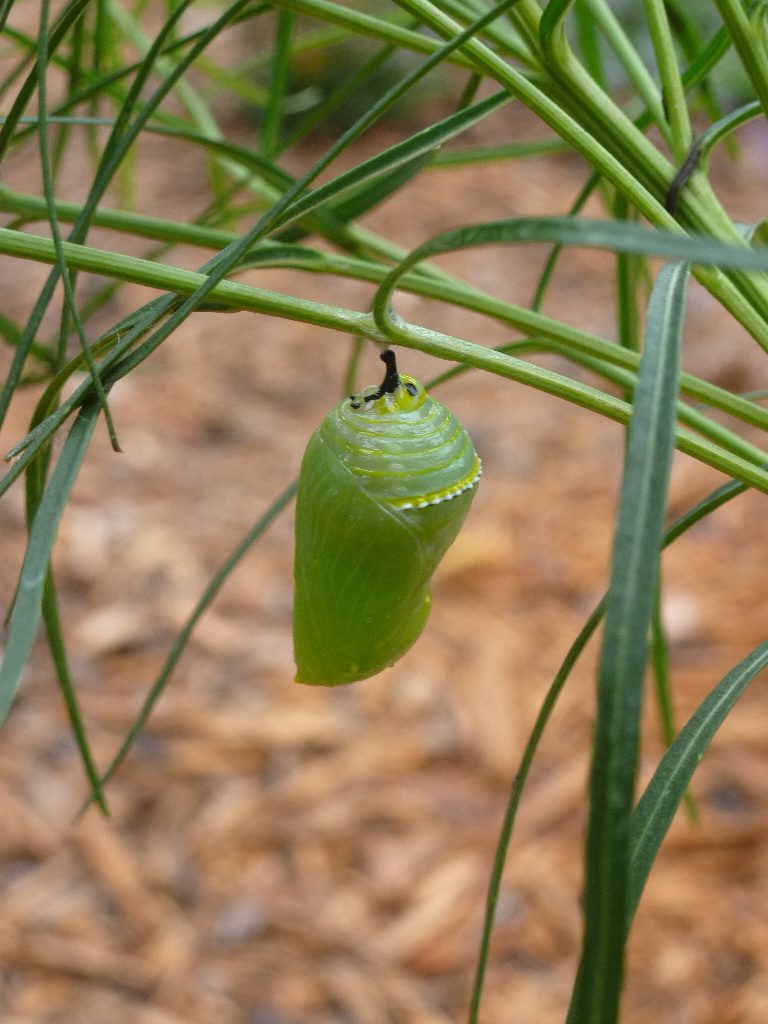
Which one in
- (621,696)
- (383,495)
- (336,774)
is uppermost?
(336,774)

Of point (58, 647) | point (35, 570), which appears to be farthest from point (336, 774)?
point (35, 570)

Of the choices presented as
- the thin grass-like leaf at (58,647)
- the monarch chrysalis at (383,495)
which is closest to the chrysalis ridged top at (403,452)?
the monarch chrysalis at (383,495)

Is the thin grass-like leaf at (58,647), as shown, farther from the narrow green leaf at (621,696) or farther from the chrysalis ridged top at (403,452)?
the narrow green leaf at (621,696)

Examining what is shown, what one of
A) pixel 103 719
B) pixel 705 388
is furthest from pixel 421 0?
pixel 103 719

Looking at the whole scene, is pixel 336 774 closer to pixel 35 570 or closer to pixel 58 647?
pixel 58 647

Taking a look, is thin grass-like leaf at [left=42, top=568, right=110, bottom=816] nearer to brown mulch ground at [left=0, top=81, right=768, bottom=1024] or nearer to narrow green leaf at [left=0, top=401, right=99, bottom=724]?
narrow green leaf at [left=0, top=401, right=99, bottom=724]

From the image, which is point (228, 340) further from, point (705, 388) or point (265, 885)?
point (705, 388)

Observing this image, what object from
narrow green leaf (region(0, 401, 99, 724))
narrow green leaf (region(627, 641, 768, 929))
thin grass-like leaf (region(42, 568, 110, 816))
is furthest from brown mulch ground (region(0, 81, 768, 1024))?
narrow green leaf (region(0, 401, 99, 724))
